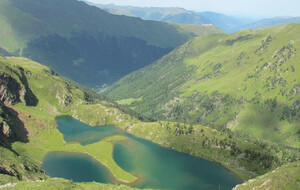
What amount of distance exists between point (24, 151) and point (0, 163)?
69726mm

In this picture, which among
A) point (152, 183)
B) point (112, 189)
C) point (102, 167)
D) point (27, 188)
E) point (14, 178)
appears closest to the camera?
point (27, 188)

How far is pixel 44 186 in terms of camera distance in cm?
11275

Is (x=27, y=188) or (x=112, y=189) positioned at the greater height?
(x=27, y=188)

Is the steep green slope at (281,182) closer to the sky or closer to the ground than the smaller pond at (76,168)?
closer to the sky

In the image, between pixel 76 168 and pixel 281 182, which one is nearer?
pixel 281 182

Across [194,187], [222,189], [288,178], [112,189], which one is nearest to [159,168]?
[194,187]

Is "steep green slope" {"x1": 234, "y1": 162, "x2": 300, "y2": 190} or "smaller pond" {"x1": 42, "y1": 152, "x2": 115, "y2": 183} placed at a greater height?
"steep green slope" {"x1": 234, "y1": 162, "x2": 300, "y2": 190}

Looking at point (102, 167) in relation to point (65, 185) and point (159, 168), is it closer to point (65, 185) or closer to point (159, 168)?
point (159, 168)

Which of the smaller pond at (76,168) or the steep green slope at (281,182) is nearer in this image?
the steep green slope at (281,182)

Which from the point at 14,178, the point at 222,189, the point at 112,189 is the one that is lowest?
the point at 222,189

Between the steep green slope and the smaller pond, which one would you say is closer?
the steep green slope

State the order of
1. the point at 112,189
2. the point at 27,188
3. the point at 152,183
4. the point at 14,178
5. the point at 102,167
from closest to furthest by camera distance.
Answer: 1. the point at 27,188
2. the point at 14,178
3. the point at 112,189
4. the point at 152,183
5. the point at 102,167

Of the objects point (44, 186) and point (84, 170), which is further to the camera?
point (84, 170)

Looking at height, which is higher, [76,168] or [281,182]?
[281,182]
